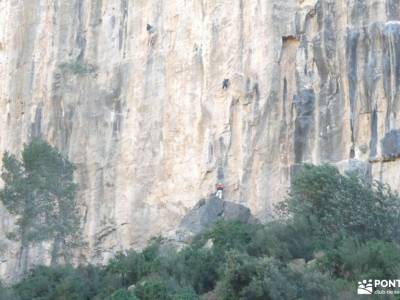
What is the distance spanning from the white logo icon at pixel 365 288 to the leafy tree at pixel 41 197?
522 inches

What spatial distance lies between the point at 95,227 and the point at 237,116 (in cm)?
715

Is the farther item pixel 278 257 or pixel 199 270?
pixel 278 257

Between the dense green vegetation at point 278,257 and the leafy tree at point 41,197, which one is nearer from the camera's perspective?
the dense green vegetation at point 278,257

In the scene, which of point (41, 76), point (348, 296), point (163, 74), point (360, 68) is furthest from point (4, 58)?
point (348, 296)

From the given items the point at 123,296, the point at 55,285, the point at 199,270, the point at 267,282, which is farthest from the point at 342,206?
the point at 55,285

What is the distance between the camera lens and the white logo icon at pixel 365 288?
21.9 m

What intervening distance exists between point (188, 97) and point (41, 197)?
6763mm

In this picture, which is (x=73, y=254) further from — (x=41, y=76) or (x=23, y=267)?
(x=41, y=76)

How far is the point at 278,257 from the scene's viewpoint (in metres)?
26.3

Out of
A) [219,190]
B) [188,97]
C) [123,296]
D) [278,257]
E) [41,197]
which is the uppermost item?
[188,97]

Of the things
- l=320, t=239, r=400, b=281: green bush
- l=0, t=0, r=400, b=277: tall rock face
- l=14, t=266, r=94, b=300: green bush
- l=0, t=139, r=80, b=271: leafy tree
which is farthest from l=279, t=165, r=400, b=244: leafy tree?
l=0, t=139, r=80, b=271: leafy tree

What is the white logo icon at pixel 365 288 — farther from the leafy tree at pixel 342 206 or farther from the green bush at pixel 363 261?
the leafy tree at pixel 342 206

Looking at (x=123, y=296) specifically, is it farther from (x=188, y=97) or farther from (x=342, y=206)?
(x=188, y=97)

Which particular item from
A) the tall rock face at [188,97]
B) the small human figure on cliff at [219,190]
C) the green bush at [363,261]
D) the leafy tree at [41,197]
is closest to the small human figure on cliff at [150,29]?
the tall rock face at [188,97]
